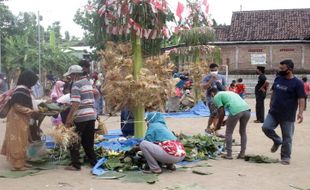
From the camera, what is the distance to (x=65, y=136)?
6832 mm

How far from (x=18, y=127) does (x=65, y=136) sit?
89 centimetres

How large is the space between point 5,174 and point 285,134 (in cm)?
464

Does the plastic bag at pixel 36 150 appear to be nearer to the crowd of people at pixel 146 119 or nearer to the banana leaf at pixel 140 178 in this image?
the crowd of people at pixel 146 119

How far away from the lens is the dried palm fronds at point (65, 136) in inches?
270

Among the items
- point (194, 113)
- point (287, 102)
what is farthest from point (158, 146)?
point (194, 113)

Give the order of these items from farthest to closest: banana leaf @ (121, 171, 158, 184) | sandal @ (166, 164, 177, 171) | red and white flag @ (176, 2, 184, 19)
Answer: red and white flag @ (176, 2, 184, 19), sandal @ (166, 164, 177, 171), banana leaf @ (121, 171, 158, 184)

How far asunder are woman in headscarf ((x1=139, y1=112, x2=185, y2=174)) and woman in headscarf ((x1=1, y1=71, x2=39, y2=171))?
6.44ft

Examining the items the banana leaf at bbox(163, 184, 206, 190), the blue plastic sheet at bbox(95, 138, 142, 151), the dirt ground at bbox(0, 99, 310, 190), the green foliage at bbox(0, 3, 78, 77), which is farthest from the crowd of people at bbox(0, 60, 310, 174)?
the green foliage at bbox(0, 3, 78, 77)

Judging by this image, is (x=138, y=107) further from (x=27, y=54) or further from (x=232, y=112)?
(x=27, y=54)

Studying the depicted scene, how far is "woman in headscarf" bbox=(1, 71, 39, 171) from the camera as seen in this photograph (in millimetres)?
7102

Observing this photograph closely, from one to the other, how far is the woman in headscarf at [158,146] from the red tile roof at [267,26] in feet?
93.3

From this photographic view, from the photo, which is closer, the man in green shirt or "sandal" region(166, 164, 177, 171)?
"sandal" region(166, 164, 177, 171)

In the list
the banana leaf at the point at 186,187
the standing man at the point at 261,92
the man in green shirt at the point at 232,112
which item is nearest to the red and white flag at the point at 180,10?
the man in green shirt at the point at 232,112

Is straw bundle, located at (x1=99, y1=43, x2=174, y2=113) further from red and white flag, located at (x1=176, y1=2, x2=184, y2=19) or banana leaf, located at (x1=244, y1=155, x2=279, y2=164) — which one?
banana leaf, located at (x1=244, y1=155, x2=279, y2=164)
